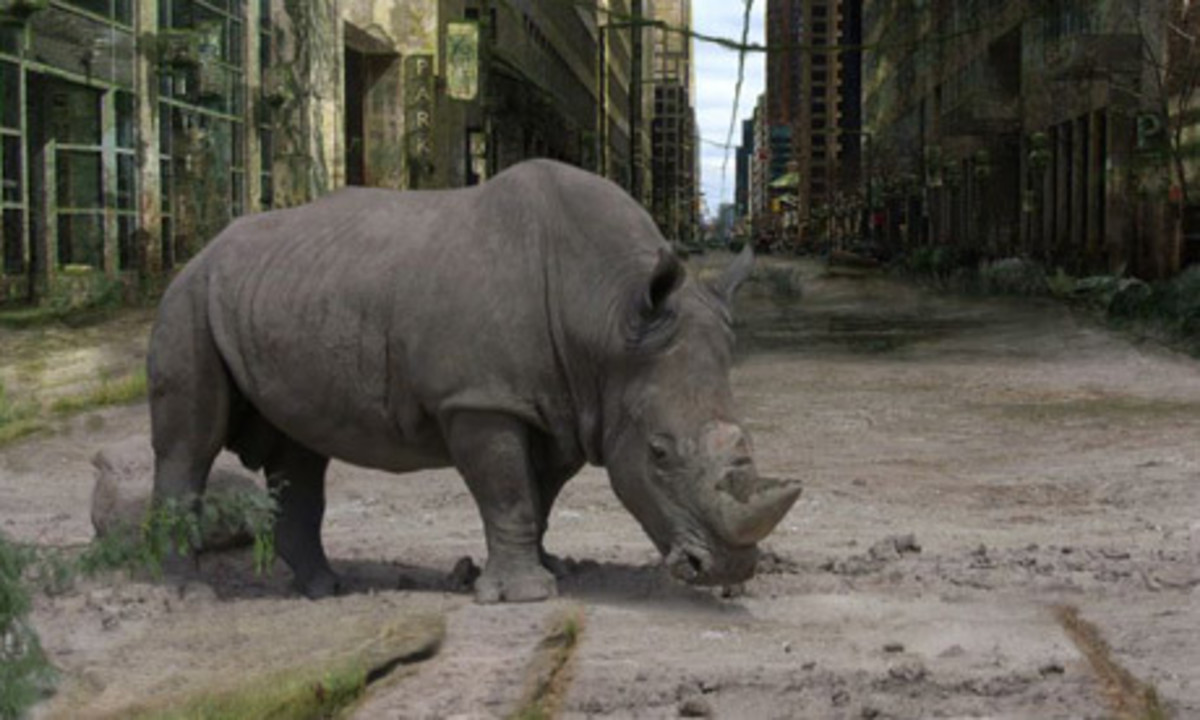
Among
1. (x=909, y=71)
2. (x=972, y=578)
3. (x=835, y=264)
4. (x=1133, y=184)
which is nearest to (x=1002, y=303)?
(x=1133, y=184)

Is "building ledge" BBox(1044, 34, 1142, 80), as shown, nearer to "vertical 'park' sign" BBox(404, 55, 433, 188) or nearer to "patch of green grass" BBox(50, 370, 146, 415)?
"vertical 'park' sign" BBox(404, 55, 433, 188)

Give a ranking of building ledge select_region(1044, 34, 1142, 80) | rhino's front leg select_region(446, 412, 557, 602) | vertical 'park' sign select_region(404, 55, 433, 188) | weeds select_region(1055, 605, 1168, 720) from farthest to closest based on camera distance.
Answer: vertical 'park' sign select_region(404, 55, 433, 188) < building ledge select_region(1044, 34, 1142, 80) < rhino's front leg select_region(446, 412, 557, 602) < weeds select_region(1055, 605, 1168, 720)

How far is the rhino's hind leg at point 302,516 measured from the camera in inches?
317

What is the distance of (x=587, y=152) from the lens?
286 ft

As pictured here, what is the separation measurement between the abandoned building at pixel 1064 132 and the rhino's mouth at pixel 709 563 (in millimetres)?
12625

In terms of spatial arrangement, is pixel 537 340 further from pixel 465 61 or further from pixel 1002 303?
pixel 465 61

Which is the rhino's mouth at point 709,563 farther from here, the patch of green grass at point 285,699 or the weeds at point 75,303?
the weeds at point 75,303

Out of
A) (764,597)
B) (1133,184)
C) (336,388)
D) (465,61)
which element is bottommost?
(764,597)

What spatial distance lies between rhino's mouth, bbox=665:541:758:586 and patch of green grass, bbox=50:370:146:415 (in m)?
10.7

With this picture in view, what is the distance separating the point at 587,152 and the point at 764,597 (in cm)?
8051

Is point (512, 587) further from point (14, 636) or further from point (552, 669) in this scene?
point (14, 636)

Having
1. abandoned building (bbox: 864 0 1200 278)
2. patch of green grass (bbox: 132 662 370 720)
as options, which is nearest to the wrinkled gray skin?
patch of green grass (bbox: 132 662 370 720)

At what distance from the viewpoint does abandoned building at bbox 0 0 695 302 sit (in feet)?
91.4

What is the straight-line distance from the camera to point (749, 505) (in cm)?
658
